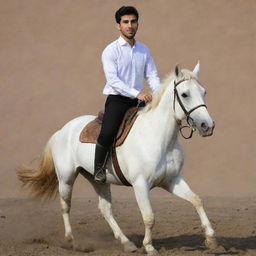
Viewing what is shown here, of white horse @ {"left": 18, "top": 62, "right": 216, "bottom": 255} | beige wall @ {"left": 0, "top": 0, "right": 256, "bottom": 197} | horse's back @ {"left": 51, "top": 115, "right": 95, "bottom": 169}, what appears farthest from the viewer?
beige wall @ {"left": 0, "top": 0, "right": 256, "bottom": 197}

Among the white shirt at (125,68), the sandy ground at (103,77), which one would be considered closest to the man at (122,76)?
the white shirt at (125,68)

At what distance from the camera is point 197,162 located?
14523mm

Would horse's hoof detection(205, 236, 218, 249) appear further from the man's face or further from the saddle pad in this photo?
the man's face

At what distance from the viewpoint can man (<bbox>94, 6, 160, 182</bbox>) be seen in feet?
24.9

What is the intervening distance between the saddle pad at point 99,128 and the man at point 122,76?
0.05m

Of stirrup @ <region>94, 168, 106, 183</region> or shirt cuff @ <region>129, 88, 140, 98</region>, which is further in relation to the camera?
stirrup @ <region>94, 168, 106, 183</region>

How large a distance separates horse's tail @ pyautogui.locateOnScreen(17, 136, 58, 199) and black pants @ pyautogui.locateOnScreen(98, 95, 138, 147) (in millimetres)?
1569

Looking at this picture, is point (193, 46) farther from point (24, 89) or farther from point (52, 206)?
point (52, 206)

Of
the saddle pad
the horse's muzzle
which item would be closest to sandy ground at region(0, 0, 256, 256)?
the saddle pad

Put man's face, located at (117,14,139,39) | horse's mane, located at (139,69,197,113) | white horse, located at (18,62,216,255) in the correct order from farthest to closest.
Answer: man's face, located at (117,14,139,39)
horse's mane, located at (139,69,197,113)
white horse, located at (18,62,216,255)

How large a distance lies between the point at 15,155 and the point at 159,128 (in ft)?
26.8

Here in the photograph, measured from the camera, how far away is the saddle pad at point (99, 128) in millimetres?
7691

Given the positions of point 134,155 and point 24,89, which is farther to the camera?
point 24,89

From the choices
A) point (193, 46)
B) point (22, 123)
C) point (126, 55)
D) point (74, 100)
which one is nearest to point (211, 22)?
point (193, 46)
